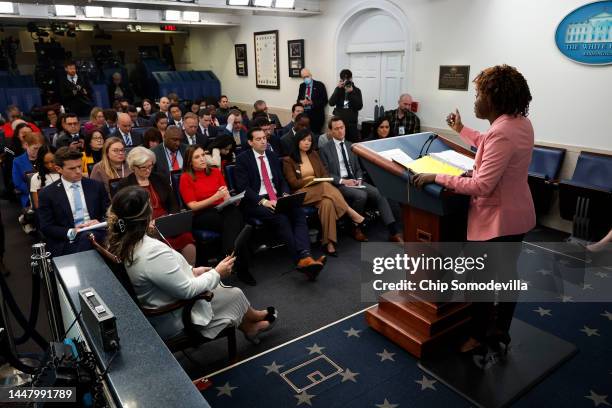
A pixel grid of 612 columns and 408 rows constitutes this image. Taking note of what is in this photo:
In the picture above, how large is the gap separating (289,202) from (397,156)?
183cm

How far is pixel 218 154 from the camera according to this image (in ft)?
15.9

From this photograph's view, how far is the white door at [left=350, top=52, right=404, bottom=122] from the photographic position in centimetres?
716

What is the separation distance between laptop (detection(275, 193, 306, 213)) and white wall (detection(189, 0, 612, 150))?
3.03 metres

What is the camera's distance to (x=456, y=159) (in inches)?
100

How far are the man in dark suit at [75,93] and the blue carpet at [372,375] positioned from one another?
30.3 ft

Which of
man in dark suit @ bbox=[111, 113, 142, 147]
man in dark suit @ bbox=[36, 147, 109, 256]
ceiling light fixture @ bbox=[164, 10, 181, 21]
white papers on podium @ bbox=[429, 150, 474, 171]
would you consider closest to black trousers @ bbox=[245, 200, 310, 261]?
man in dark suit @ bbox=[36, 147, 109, 256]

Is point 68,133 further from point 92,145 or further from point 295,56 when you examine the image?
point 295,56

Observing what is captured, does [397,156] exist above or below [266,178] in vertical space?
above

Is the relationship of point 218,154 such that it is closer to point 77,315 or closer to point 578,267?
point 77,315

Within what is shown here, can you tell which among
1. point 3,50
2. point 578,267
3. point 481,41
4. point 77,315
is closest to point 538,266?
point 578,267

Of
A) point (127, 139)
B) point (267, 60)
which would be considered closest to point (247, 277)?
point (127, 139)

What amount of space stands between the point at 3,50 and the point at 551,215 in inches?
570

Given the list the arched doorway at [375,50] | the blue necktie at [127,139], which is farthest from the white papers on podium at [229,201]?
the arched doorway at [375,50]

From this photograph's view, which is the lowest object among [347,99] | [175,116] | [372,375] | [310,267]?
[372,375]
